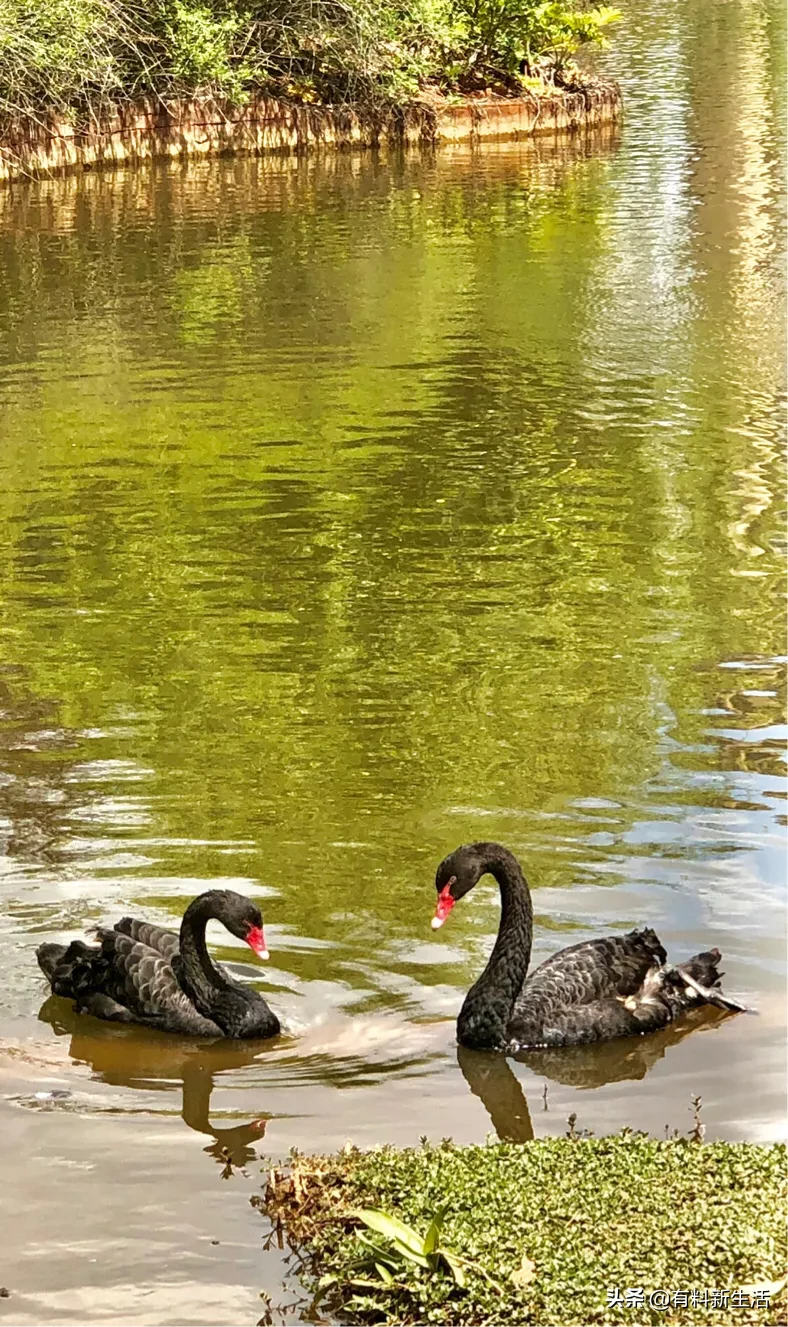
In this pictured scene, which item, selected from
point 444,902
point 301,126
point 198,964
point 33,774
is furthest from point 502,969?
point 301,126

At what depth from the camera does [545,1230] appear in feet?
17.5

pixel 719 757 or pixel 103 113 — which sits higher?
pixel 103 113

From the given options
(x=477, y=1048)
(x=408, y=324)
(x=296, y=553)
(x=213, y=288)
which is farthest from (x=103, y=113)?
(x=477, y=1048)

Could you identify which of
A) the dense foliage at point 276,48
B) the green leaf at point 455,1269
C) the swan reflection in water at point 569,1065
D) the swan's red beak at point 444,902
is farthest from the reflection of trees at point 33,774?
the dense foliage at point 276,48

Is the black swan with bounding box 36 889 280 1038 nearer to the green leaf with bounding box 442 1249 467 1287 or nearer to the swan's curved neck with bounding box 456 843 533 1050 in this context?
the swan's curved neck with bounding box 456 843 533 1050

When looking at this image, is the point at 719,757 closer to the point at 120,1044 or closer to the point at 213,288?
the point at 120,1044

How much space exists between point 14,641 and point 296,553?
230 centimetres

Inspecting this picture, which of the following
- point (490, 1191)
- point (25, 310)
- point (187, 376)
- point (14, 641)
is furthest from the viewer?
point (25, 310)

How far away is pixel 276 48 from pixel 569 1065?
105ft

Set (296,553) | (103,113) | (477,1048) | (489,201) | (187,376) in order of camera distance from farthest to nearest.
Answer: (103,113)
(489,201)
(187,376)
(296,553)
(477,1048)

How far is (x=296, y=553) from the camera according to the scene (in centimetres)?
1295

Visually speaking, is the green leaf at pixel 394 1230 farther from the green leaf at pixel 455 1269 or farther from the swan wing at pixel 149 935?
the swan wing at pixel 149 935

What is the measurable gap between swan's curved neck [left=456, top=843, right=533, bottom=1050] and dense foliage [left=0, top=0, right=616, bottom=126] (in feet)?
89.7

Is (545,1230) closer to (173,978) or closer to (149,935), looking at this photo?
(173,978)
